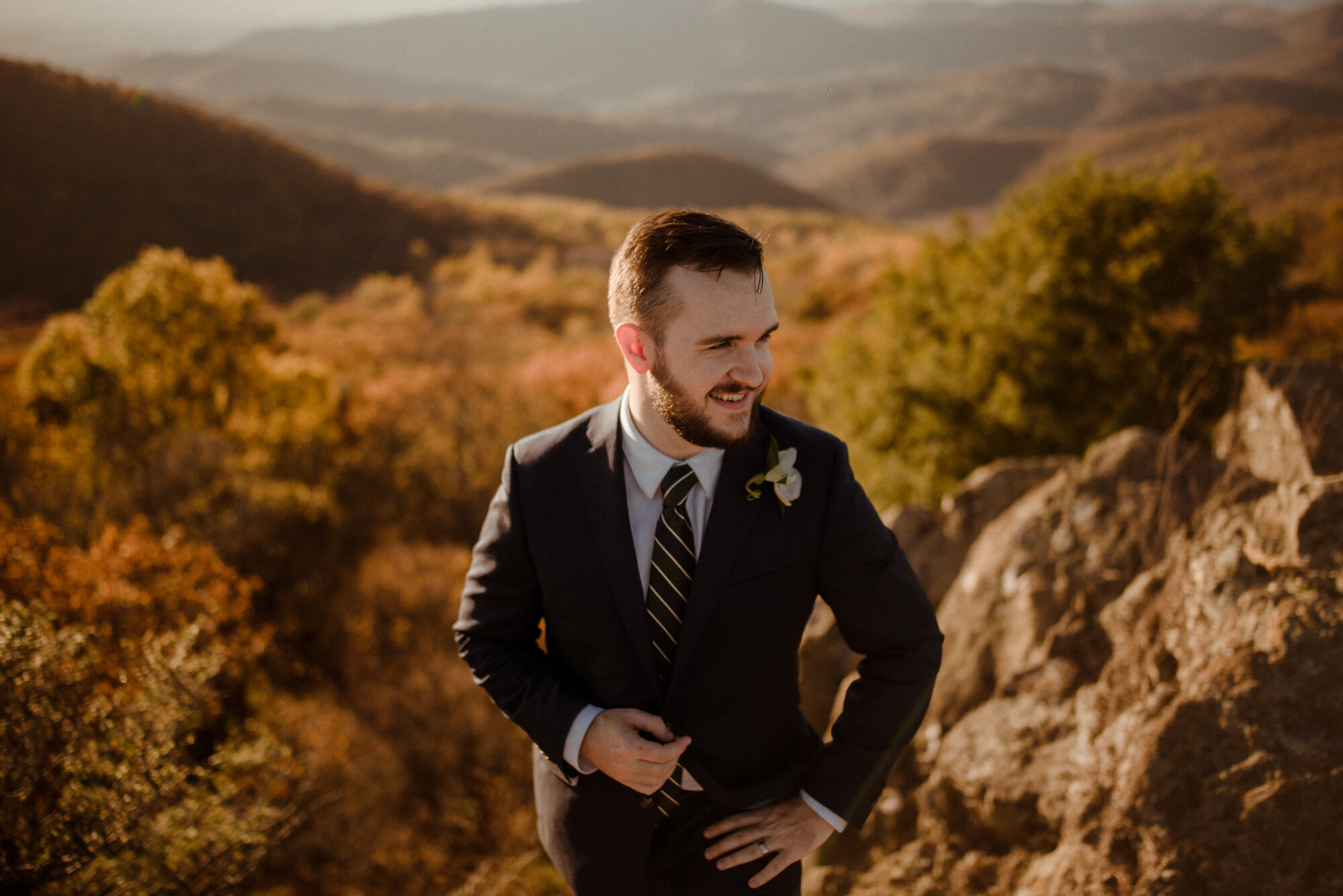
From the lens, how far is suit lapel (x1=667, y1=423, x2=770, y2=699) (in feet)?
5.97

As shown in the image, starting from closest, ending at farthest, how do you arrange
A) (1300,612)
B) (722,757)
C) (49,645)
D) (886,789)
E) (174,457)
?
(722,757) < (1300,612) < (49,645) < (886,789) < (174,457)

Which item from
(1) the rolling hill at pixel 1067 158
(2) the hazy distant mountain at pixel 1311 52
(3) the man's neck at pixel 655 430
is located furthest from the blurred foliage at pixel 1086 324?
(2) the hazy distant mountain at pixel 1311 52

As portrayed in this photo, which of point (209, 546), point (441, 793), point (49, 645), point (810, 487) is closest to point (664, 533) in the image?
point (810, 487)

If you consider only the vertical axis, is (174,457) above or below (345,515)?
above

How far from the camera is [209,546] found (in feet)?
28.4

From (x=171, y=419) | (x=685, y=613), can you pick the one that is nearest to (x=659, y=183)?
(x=171, y=419)

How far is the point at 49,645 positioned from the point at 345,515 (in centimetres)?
1040

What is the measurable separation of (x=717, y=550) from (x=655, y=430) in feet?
1.19

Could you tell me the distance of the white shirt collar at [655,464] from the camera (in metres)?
1.90

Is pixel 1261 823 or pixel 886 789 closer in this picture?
pixel 1261 823

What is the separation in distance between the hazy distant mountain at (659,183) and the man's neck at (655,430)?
76860mm

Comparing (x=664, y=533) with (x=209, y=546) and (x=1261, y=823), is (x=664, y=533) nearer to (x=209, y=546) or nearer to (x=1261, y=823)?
(x=1261, y=823)

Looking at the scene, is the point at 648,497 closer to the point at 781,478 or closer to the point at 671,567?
the point at 671,567

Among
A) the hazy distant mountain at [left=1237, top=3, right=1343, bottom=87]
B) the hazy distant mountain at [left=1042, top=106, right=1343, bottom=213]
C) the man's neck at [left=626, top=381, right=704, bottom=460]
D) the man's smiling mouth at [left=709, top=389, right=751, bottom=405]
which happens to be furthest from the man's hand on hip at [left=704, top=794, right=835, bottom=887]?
the hazy distant mountain at [left=1237, top=3, right=1343, bottom=87]
